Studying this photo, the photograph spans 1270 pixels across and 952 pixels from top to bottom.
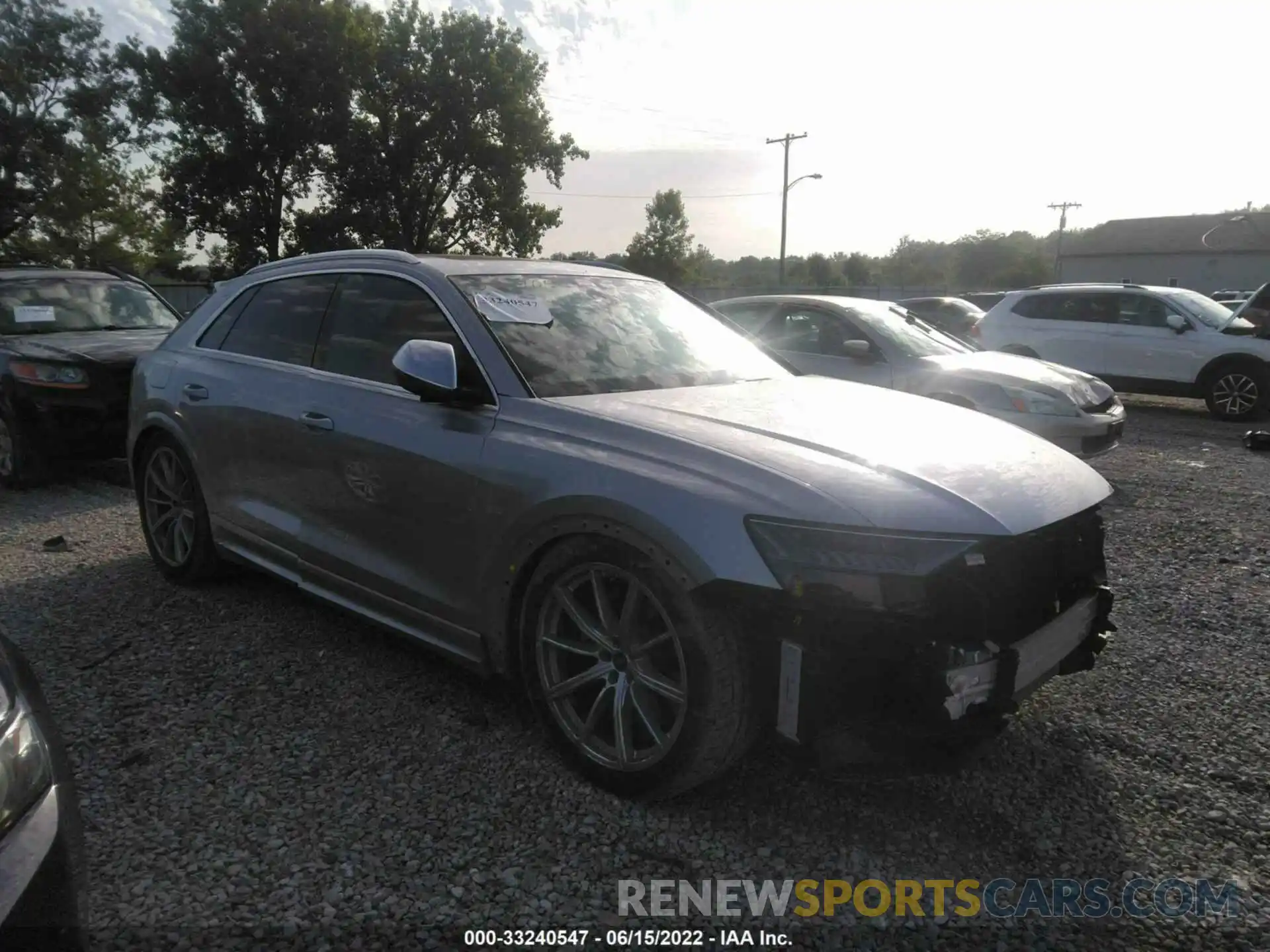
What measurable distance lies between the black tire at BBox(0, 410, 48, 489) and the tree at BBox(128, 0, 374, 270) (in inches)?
1115

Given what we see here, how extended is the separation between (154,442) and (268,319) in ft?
3.70

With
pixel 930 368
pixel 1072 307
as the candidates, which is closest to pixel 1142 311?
pixel 1072 307

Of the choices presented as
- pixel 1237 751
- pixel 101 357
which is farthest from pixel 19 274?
pixel 1237 751

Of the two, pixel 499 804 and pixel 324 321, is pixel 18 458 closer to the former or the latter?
pixel 324 321

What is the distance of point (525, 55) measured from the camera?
36625 millimetres

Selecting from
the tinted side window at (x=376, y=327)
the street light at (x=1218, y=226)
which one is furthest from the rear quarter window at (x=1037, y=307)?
the street light at (x=1218, y=226)

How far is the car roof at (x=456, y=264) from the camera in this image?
3.52 metres

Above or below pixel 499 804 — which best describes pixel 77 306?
above

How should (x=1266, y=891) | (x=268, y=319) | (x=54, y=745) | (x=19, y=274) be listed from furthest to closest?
(x=19, y=274), (x=268, y=319), (x=1266, y=891), (x=54, y=745)

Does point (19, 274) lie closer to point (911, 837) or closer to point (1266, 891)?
point (911, 837)

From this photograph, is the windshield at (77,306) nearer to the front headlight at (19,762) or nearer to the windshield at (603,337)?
the windshield at (603,337)

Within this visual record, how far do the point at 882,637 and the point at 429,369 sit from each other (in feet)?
5.50

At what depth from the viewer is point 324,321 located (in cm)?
379

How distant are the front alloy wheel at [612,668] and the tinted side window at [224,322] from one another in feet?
8.48
